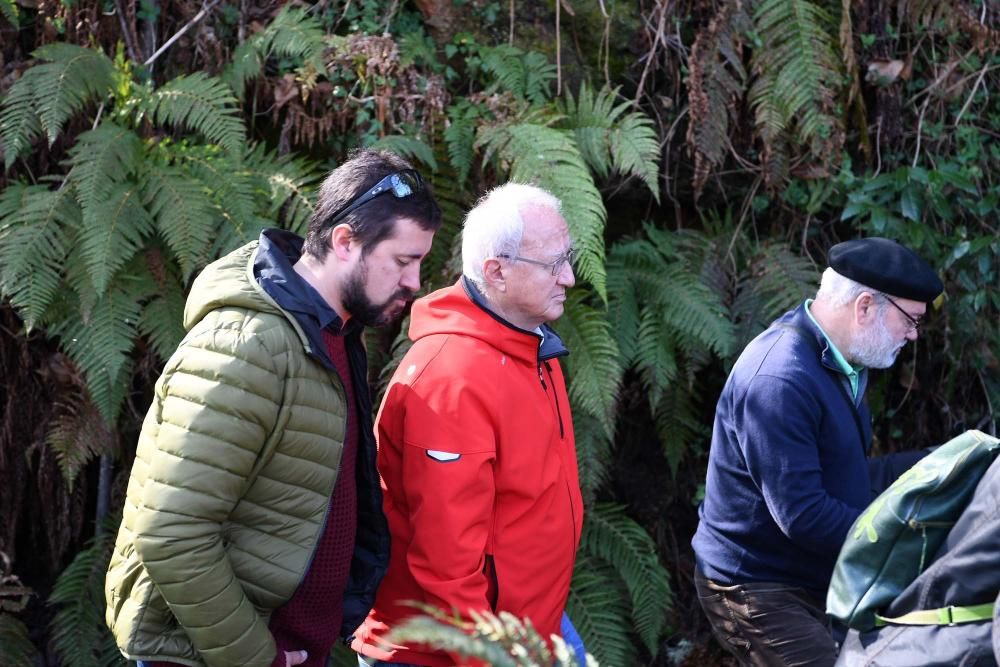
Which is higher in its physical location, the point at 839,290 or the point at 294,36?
the point at 294,36

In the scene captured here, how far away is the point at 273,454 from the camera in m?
2.46

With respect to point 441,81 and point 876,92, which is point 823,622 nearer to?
point 441,81

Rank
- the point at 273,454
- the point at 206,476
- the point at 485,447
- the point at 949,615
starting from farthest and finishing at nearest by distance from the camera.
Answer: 1. the point at 485,447
2. the point at 273,454
3. the point at 206,476
4. the point at 949,615

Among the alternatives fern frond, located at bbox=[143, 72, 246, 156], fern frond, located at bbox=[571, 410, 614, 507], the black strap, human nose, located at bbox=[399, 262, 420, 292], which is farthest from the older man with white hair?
fern frond, located at bbox=[143, 72, 246, 156]

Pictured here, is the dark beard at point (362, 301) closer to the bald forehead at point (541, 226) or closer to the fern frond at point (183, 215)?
the bald forehead at point (541, 226)

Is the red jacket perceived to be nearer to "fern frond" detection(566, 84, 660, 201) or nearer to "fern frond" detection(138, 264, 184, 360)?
"fern frond" detection(138, 264, 184, 360)

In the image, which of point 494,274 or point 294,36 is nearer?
point 494,274

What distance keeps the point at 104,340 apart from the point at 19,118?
3.25 ft

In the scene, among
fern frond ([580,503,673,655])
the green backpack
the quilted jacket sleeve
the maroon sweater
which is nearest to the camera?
the green backpack

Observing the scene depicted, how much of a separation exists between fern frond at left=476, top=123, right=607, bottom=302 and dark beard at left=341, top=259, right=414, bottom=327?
1.46 m

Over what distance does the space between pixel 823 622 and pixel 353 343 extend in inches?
66.7

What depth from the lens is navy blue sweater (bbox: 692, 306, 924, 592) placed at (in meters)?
3.05

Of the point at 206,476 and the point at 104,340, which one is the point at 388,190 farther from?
the point at 104,340

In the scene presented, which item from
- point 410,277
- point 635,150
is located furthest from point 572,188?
point 410,277
